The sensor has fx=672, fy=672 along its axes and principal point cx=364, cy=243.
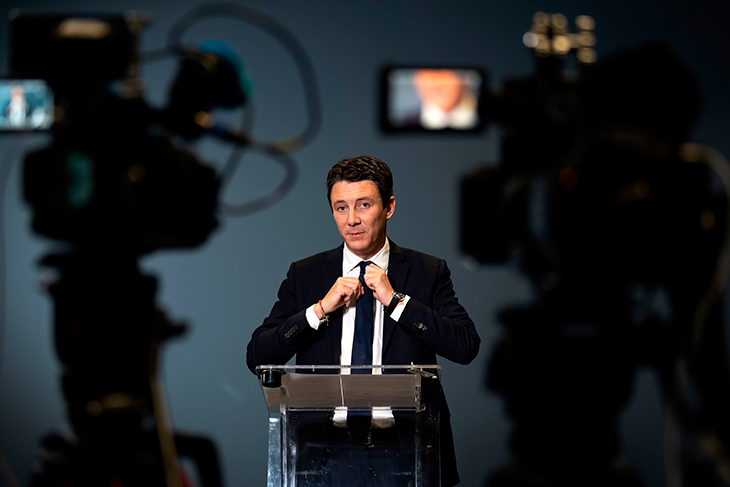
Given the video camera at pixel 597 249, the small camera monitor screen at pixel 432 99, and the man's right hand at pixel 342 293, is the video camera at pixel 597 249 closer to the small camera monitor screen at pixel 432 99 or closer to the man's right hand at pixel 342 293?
the small camera monitor screen at pixel 432 99

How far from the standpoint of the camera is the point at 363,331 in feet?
6.08

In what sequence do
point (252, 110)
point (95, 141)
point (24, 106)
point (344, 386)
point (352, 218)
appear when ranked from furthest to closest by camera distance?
point (252, 110) < point (24, 106) < point (95, 141) < point (352, 218) < point (344, 386)

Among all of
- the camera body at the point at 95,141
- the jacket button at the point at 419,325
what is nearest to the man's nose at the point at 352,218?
the jacket button at the point at 419,325

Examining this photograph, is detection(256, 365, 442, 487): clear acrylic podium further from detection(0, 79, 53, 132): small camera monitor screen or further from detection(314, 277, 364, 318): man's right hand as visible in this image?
detection(0, 79, 53, 132): small camera monitor screen

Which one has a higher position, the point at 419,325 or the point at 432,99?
the point at 432,99

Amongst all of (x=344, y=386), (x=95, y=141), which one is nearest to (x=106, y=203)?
(x=95, y=141)

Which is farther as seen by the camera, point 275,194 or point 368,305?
point 275,194

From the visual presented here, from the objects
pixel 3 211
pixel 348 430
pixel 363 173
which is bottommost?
pixel 348 430

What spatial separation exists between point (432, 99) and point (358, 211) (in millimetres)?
914

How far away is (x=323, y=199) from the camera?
8.66 feet

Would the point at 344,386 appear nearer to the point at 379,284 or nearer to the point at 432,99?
the point at 379,284

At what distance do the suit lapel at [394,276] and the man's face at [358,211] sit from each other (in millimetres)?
117

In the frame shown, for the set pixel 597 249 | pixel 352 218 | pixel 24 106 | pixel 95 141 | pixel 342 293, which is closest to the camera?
pixel 342 293

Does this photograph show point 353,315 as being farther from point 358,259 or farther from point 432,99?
point 432,99
